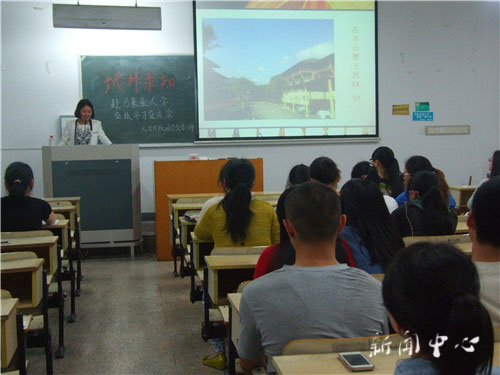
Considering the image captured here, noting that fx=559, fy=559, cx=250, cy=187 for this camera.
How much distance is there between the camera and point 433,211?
116 inches

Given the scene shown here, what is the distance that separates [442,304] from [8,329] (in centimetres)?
160

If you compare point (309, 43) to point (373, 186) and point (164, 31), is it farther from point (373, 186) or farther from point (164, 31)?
point (373, 186)

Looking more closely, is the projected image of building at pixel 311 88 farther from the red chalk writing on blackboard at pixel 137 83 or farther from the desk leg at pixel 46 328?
the desk leg at pixel 46 328

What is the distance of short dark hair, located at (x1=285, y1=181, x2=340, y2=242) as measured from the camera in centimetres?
154

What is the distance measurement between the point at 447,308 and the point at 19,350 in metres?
1.78

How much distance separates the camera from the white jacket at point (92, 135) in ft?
20.7

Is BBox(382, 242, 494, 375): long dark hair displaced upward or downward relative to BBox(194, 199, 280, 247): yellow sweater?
upward

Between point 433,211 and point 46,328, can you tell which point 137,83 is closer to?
point 46,328

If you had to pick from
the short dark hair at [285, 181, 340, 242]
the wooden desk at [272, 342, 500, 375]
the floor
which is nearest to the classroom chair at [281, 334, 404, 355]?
the wooden desk at [272, 342, 500, 375]

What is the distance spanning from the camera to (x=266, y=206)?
10.5 ft

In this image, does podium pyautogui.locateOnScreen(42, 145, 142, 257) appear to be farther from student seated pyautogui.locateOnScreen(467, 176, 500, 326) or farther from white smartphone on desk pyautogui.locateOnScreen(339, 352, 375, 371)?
white smartphone on desk pyautogui.locateOnScreen(339, 352, 375, 371)

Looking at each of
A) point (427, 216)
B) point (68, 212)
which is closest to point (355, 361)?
point (427, 216)

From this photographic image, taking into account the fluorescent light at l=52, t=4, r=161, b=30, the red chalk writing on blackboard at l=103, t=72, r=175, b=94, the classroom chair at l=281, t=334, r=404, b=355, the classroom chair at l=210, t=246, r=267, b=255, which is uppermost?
the fluorescent light at l=52, t=4, r=161, b=30

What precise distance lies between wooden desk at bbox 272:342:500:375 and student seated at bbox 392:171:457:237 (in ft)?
5.31
